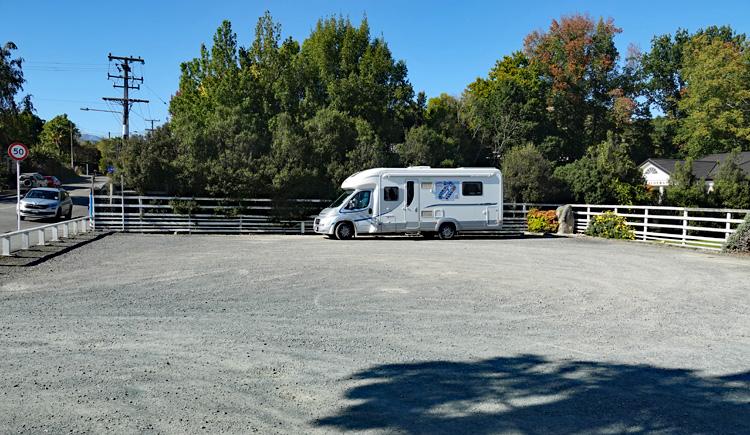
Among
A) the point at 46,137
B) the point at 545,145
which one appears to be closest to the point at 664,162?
the point at 545,145

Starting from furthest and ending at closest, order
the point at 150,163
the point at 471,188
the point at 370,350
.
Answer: the point at 150,163 < the point at 471,188 < the point at 370,350

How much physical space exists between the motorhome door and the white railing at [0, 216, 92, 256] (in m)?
11.5

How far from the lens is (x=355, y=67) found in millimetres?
32906

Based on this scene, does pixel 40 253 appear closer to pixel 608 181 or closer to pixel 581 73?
pixel 608 181

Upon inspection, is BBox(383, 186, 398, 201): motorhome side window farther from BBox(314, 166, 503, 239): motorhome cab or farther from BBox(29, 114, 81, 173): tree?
BBox(29, 114, 81, 173): tree

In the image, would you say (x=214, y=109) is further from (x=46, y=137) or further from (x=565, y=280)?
(x=46, y=137)

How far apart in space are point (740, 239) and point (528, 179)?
37.1 ft

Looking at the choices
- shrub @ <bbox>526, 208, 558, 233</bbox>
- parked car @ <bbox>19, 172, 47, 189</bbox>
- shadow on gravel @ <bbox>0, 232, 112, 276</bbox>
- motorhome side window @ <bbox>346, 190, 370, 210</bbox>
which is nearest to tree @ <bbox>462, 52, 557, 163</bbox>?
shrub @ <bbox>526, 208, 558, 233</bbox>

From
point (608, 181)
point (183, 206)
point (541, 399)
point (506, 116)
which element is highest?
point (506, 116)

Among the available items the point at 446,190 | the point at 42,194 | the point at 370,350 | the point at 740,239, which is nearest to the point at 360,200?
the point at 446,190

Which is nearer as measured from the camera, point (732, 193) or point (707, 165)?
point (732, 193)

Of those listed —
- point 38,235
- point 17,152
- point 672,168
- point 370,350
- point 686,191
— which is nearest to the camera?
point 370,350

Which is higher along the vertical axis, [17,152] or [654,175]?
[654,175]

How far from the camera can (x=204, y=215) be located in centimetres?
2312
